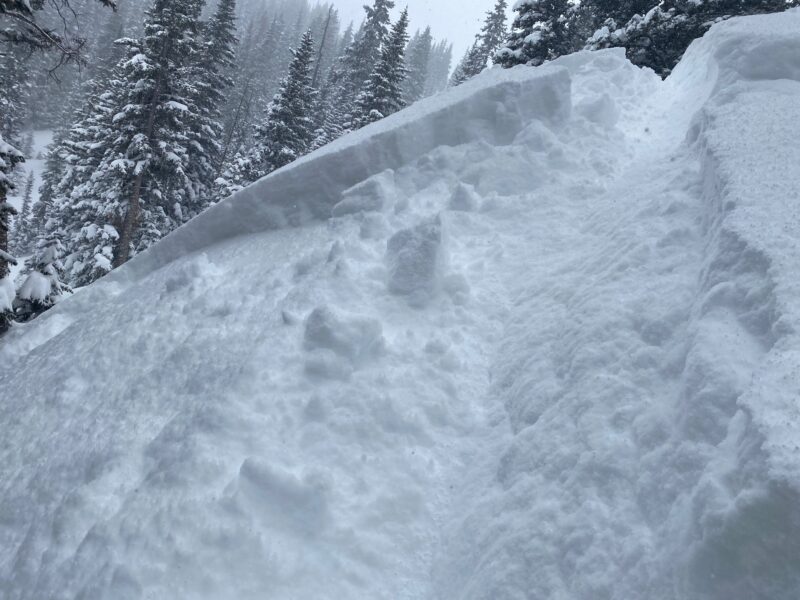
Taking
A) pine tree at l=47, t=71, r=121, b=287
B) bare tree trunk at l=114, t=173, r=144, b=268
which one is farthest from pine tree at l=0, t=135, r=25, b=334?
bare tree trunk at l=114, t=173, r=144, b=268

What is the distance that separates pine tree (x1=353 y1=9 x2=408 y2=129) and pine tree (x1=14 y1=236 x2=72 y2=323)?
19409mm

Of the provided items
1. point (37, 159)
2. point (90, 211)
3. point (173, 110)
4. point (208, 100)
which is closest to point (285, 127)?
point (208, 100)

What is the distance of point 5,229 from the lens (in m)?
8.29

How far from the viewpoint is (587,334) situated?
15.4 feet

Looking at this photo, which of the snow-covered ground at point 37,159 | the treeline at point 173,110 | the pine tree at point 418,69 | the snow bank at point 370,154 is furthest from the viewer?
the snow-covered ground at point 37,159

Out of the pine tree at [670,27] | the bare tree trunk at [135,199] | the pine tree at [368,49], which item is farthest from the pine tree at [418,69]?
the pine tree at [670,27]

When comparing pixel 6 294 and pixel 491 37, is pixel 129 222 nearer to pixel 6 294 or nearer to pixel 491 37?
pixel 6 294

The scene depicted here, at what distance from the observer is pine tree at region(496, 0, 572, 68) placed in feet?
60.8

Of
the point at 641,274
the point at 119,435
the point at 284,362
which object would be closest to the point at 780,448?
the point at 641,274

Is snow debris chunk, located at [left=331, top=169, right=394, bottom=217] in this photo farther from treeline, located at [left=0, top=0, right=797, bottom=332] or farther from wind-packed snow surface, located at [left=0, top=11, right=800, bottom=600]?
treeline, located at [left=0, top=0, right=797, bottom=332]

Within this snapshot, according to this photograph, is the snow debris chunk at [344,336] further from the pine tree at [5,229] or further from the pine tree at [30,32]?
the pine tree at [30,32]

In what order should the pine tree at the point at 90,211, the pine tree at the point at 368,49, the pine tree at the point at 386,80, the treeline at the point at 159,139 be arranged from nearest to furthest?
the treeline at the point at 159,139, the pine tree at the point at 90,211, the pine tree at the point at 386,80, the pine tree at the point at 368,49

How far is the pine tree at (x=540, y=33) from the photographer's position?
18531mm

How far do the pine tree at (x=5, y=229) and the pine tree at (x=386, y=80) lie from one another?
19.4m
